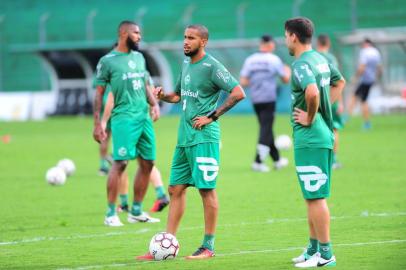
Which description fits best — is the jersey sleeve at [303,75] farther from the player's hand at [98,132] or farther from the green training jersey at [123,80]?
the green training jersey at [123,80]

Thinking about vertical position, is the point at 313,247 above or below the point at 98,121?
below

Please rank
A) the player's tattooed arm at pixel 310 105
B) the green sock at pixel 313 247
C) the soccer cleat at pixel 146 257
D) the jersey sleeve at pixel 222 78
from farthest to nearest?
the jersey sleeve at pixel 222 78, the soccer cleat at pixel 146 257, the green sock at pixel 313 247, the player's tattooed arm at pixel 310 105

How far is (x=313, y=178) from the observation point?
859 cm

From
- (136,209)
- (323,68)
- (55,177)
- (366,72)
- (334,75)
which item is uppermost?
(323,68)

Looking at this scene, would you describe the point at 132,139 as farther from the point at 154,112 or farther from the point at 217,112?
the point at 217,112

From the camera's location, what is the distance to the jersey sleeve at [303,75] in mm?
8461

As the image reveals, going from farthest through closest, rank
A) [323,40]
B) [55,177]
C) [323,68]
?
[323,40], [55,177], [323,68]

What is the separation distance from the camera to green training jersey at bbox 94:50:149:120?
39.9 feet

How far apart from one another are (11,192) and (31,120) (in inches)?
1044

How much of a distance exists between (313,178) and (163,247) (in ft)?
5.28

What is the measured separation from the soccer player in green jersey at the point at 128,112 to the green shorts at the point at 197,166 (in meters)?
2.52

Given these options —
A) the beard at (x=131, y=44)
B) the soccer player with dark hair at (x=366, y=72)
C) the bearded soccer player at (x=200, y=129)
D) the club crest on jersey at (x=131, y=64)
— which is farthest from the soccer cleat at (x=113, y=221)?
the soccer player with dark hair at (x=366, y=72)

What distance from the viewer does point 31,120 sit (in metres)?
42.1

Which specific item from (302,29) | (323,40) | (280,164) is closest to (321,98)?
(302,29)
